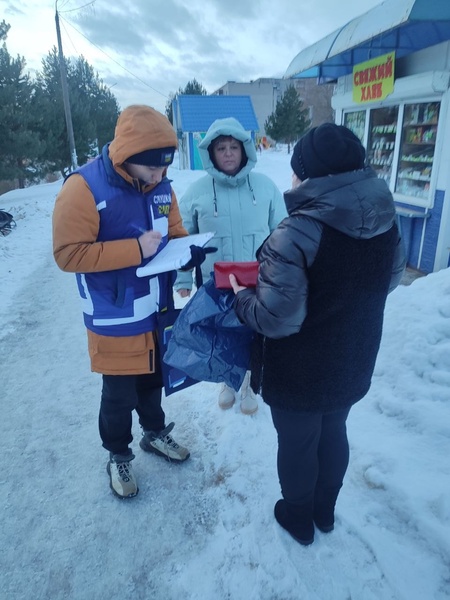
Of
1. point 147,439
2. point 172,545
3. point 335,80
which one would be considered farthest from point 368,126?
point 172,545

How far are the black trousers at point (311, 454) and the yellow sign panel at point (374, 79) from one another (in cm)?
544

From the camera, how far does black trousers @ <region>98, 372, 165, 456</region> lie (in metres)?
2.22

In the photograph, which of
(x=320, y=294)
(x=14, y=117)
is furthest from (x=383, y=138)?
(x=14, y=117)

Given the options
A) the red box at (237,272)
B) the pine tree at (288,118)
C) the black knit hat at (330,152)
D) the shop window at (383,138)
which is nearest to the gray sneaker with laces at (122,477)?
the red box at (237,272)

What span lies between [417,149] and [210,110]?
792 inches

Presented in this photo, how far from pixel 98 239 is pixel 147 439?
1362 mm

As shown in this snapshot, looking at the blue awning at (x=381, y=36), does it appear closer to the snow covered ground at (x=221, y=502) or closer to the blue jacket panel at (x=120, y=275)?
the snow covered ground at (x=221, y=502)

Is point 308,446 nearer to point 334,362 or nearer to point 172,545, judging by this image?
point 334,362

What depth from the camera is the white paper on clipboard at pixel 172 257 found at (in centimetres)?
192

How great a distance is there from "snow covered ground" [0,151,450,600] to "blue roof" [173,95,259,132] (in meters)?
22.3

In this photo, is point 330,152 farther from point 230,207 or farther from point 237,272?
point 230,207

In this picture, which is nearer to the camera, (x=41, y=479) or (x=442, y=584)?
(x=442, y=584)

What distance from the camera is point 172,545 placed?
205cm

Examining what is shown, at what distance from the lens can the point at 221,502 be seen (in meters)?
2.27
